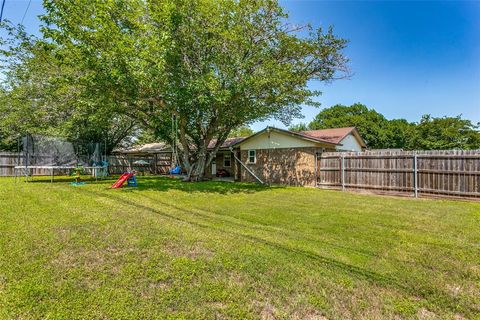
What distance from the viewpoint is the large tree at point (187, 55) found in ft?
31.1

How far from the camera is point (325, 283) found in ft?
10.3

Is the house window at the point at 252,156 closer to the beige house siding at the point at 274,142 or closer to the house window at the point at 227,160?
the beige house siding at the point at 274,142

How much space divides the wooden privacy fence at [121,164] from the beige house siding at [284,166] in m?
9.28

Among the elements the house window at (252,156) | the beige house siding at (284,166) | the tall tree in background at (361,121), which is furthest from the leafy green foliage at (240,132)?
the beige house siding at (284,166)

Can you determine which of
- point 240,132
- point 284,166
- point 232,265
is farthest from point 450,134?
point 232,265

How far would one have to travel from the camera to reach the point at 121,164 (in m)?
20.9

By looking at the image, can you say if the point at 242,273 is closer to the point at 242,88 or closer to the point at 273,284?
the point at 273,284

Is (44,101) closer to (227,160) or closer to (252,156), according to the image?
(227,160)

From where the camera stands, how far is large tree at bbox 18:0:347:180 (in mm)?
9492

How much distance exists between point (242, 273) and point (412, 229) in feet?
13.8

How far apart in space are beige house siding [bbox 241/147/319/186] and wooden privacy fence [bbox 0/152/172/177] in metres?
9.28

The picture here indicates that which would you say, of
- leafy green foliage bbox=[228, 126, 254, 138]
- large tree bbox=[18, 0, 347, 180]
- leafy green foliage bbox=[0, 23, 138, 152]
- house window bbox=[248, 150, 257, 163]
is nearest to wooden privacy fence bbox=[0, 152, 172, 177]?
leafy green foliage bbox=[0, 23, 138, 152]

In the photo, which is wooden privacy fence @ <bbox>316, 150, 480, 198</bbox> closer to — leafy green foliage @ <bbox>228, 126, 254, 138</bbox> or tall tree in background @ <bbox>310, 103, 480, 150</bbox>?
leafy green foliage @ <bbox>228, 126, 254, 138</bbox>

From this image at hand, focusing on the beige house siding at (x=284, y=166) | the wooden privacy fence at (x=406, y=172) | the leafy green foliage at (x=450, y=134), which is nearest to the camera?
the wooden privacy fence at (x=406, y=172)
